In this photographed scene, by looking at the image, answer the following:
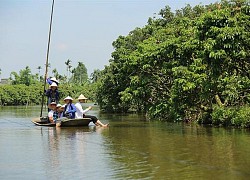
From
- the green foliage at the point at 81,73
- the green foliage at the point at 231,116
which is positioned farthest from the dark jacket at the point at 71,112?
the green foliage at the point at 81,73

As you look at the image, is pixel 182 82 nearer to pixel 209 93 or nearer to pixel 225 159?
pixel 209 93

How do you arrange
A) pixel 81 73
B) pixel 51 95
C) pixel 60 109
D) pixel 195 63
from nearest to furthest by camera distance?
pixel 60 109
pixel 51 95
pixel 195 63
pixel 81 73

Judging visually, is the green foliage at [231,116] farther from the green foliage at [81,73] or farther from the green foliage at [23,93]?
the green foliage at [81,73]

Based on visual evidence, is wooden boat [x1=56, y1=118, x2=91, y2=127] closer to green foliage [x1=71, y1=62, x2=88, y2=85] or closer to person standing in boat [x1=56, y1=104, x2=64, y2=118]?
person standing in boat [x1=56, y1=104, x2=64, y2=118]

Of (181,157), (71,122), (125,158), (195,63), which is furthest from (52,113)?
(181,157)

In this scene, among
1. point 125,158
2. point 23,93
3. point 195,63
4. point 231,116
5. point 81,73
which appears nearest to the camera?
point 125,158

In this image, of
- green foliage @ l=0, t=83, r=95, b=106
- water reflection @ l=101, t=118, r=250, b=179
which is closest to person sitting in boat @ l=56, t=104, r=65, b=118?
water reflection @ l=101, t=118, r=250, b=179

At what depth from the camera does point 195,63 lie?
831 inches

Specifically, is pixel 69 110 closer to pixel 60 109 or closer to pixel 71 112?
pixel 71 112

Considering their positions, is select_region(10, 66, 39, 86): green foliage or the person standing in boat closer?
the person standing in boat

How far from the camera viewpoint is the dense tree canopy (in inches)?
646

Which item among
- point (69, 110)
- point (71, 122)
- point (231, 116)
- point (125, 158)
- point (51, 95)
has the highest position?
point (51, 95)

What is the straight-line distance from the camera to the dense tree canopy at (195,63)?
16.4 metres

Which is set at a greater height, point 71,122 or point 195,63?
point 195,63
